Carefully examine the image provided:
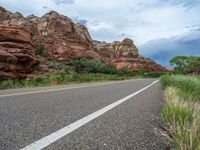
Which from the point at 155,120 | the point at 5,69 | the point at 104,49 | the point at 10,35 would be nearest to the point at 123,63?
the point at 104,49

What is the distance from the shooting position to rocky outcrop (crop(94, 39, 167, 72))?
380 feet

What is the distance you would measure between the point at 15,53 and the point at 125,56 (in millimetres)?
100032

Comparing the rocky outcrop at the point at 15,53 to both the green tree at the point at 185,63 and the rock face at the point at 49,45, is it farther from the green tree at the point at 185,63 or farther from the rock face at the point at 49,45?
the green tree at the point at 185,63

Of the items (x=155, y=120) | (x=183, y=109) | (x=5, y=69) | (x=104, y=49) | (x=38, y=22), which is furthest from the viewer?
(x=104, y=49)

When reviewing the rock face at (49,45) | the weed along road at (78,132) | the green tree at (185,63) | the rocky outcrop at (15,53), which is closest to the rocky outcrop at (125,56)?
the rock face at (49,45)

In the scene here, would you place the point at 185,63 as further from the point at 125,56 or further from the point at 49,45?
the point at 49,45

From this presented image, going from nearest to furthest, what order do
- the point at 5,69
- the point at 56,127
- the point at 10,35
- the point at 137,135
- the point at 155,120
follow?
the point at 137,135 < the point at 56,127 < the point at 155,120 < the point at 5,69 < the point at 10,35

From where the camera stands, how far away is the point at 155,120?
13.8 feet

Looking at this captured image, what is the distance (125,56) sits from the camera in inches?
4988

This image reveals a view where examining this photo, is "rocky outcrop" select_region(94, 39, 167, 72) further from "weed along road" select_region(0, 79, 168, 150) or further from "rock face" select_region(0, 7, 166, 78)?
"weed along road" select_region(0, 79, 168, 150)

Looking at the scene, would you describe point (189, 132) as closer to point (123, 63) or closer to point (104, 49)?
point (123, 63)

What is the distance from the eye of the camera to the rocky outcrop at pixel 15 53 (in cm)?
2561

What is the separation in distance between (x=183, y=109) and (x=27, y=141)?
2.19 metres

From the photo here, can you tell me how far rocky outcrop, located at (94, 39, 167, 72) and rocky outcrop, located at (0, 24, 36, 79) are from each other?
79789 mm
